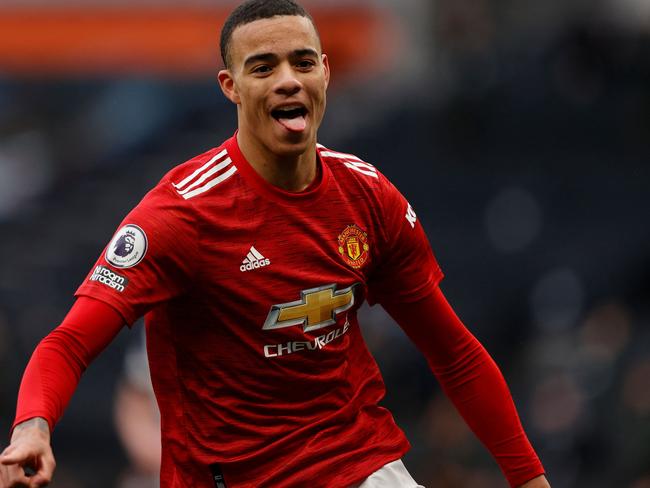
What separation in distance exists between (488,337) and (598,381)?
1338 millimetres

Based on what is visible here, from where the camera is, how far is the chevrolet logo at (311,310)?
447cm

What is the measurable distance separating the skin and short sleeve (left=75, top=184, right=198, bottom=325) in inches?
14.5

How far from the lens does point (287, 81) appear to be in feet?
14.5

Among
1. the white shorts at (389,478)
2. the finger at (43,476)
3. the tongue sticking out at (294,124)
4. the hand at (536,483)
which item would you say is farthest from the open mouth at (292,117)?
the hand at (536,483)

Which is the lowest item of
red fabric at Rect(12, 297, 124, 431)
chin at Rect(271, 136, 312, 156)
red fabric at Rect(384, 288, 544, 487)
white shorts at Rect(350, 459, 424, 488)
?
white shorts at Rect(350, 459, 424, 488)

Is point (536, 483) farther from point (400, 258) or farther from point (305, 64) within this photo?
point (305, 64)

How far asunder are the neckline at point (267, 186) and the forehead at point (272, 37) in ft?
0.98

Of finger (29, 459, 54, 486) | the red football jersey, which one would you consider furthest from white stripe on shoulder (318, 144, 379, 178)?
finger (29, 459, 54, 486)

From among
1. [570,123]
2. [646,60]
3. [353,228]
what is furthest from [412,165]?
[353,228]

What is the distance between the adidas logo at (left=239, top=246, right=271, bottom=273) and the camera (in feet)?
14.5

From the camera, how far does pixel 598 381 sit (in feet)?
33.4

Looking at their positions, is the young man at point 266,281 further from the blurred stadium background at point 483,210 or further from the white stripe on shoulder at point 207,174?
the blurred stadium background at point 483,210

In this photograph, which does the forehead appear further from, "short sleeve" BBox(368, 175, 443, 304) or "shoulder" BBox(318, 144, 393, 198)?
"short sleeve" BBox(368, 175, 443, 304)

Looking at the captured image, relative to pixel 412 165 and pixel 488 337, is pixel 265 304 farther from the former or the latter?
pixel 412 165
